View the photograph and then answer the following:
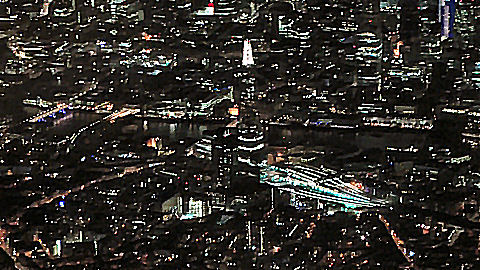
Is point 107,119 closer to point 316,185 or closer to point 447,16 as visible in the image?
point 316,185

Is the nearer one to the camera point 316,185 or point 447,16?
point 316,185

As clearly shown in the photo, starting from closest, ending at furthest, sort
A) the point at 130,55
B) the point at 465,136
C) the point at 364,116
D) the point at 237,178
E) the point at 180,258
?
the point at 180,258
the point at 237,178
the point at 465,136
the point at 364,116
the point at 130,55

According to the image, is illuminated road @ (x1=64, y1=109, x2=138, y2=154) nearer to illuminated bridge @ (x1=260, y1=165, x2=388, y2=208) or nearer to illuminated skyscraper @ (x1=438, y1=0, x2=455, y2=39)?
illuminated bridge @ (x1=260, y1=165, x2=388, y2=208)

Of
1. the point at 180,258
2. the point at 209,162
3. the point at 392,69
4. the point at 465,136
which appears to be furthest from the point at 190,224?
the point at 392,69

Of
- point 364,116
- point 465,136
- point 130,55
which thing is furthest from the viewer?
point 130,55

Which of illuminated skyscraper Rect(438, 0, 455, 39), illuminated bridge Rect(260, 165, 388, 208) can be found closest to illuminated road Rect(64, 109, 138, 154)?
illuminated bridge Rect(260, 165, 388, 208)

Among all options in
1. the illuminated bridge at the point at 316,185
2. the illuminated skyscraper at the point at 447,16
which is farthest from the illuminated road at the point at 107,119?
the illuminated skyscraper at the point at 447,16

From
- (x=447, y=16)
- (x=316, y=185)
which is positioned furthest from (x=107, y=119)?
(x=447, y=16)

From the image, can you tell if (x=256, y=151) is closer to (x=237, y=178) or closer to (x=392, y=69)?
(x=237, y=178)
